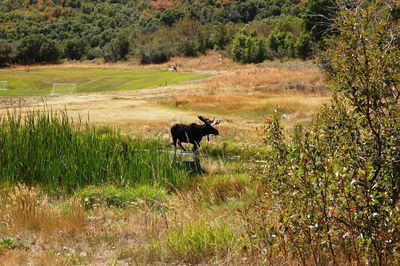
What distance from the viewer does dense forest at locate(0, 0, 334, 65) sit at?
83625 mm

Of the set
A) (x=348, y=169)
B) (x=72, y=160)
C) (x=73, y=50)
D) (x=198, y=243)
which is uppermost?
(x=348, y=169)

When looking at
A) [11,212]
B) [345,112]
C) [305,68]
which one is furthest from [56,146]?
[305,68]

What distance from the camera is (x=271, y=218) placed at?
5.04 m

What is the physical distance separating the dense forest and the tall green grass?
40513mm

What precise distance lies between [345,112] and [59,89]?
51.2 meters

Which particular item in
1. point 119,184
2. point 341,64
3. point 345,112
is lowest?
point 119,184

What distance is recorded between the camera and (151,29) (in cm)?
14450

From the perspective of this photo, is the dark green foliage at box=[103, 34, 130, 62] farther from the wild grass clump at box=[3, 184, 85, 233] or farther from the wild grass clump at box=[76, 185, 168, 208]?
the wild grass clump at box=[3, 184, 85, 233]

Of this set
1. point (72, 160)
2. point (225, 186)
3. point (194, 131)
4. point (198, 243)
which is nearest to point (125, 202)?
point (72, 160)

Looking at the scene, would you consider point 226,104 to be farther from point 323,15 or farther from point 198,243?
point 198,243

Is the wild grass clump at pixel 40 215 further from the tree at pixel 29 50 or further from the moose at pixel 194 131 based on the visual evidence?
the tree at pixel 29 50

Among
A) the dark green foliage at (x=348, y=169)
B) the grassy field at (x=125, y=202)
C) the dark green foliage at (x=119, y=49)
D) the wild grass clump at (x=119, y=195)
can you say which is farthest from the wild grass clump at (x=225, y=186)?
the dark green foliage at (x=119, y=49)

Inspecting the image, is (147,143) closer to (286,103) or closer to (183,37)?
(286,103)

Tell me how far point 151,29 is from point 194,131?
135 meters
